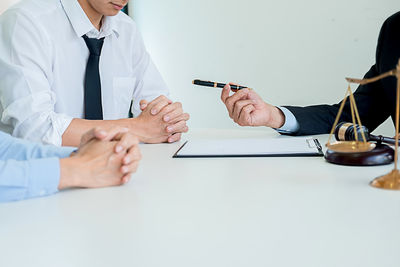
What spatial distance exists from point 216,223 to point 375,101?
1.27 metres

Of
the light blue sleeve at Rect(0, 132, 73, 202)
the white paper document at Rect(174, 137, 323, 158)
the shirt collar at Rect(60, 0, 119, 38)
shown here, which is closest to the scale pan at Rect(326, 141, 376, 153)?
the white paper document at Rect(174, 137, 323, 158)

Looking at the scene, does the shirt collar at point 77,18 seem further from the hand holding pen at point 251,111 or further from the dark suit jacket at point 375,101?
the dark suit jacket at point 375,101

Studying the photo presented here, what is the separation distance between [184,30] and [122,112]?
1.95 m

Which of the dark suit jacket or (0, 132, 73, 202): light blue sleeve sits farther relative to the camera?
the dark suit jacket

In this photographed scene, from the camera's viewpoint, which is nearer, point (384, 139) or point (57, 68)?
point (384, 139)

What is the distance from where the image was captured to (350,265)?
514 mm

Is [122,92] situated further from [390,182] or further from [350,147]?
[390,182]

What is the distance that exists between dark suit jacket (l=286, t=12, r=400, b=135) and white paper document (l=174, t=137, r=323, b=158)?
0.79 feet

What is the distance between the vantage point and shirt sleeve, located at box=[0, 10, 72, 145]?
1.46 m

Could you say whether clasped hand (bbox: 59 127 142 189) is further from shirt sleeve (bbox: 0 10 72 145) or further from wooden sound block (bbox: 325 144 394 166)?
shirt sleeve (bbox: 0 10 72 145)

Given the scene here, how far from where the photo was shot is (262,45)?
11.2ft

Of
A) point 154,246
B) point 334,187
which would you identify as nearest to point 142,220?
point 154,246

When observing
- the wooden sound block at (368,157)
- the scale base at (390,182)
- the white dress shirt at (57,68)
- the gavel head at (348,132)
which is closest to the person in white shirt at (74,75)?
the white dress shirt at (57,68)

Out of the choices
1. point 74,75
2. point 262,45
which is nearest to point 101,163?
point 74,75
